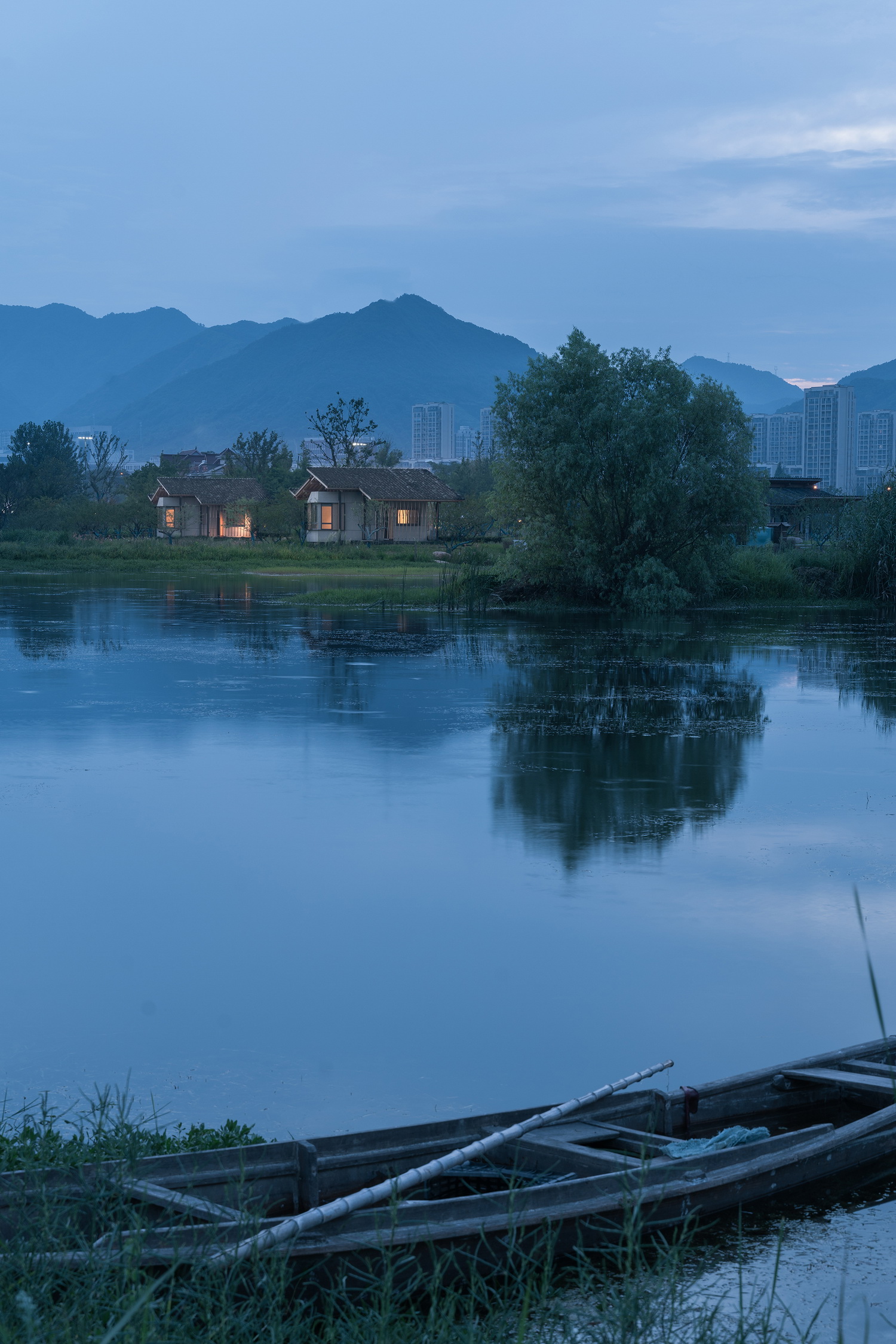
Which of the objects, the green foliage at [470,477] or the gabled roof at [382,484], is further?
the green foliage at [470,477]

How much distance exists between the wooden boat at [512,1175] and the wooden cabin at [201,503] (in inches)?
3524

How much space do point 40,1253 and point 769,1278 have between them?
2999 millimetres

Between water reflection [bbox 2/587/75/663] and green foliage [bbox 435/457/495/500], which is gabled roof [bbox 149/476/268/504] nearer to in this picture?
green foliage [bbox 435/457/495/500]

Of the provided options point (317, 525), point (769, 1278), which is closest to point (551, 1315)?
point (769, 1278)

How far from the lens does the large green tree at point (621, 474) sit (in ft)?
139

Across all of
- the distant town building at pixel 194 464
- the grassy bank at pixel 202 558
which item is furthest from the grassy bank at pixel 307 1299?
the distant town building at pixel 194 464

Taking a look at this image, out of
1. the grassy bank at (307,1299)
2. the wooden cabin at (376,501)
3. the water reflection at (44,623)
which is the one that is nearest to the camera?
the grassy bank at (307,1299)

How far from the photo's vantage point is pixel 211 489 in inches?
3812

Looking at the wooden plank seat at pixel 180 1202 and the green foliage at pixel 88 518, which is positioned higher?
the green foliage at pixel 88 518

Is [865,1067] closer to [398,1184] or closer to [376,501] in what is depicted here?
[398,1184]

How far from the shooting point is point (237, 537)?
94.5m

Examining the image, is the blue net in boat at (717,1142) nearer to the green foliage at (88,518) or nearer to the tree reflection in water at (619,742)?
the tree reflection in water at (619,742)

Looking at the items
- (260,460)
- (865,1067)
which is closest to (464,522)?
(260,460)

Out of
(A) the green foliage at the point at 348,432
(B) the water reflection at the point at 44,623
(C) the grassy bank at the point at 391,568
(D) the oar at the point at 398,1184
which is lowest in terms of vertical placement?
(D) the oar at the point at 398,1184
